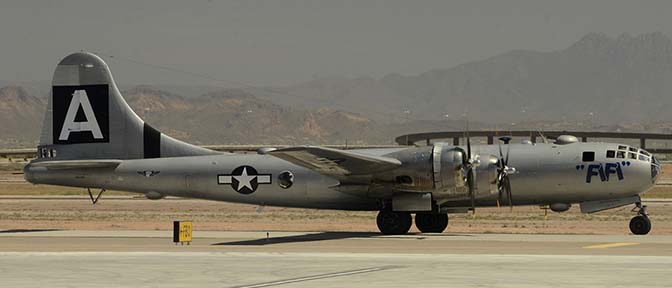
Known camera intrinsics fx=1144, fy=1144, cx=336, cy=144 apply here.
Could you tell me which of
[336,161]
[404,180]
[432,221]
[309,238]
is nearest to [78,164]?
[309,238]

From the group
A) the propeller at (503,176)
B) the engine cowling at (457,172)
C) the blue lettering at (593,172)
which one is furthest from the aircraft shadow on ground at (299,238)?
the blue lettering at (593,172)

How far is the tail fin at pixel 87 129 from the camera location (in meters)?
46.8

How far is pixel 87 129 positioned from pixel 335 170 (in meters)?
11.2

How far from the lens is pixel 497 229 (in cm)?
4969

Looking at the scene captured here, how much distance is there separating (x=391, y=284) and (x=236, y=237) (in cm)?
1683

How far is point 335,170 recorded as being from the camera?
4272 cm

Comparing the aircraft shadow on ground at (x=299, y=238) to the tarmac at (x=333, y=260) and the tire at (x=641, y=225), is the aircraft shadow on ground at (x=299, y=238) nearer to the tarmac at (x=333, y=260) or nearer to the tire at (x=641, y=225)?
the tarmac at (x=333, y=260)

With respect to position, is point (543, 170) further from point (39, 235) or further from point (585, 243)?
point (39, 235)

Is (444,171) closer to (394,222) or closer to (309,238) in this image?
(394,222)

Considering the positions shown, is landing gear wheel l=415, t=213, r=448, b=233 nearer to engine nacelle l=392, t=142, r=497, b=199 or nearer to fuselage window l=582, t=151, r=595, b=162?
engine nacelle l=392, t=142, r=497, b=199

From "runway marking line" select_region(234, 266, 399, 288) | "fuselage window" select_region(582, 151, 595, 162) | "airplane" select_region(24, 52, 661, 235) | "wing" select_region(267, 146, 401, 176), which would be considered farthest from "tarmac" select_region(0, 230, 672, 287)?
"fuselage window" select_region(582, 151, 595, 162)

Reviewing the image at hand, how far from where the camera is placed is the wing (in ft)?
133

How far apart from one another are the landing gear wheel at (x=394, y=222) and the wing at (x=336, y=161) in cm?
208

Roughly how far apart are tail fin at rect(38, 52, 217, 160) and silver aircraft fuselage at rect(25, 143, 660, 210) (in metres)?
0.80
